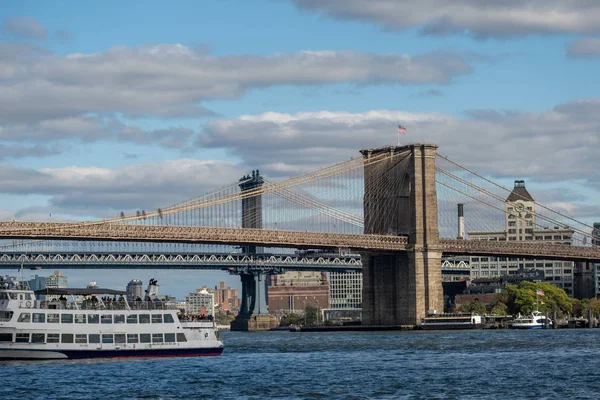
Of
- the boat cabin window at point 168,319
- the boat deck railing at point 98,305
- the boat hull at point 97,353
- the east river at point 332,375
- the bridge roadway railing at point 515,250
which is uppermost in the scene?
the bridge roadway railing at point 515,250

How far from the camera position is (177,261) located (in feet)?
573

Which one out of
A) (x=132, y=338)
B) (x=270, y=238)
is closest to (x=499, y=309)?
(x=270, y=238)

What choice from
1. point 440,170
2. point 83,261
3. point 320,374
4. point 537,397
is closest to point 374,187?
point 440,170

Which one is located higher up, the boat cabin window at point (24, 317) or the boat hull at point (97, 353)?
the boat cabin window at point (24, 317)

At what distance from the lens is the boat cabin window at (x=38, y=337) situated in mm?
66062

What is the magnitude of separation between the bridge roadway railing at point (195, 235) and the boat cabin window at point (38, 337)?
31.2 meters

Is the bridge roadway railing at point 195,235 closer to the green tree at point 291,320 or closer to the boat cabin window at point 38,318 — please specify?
the boat cabin window at point 38,318

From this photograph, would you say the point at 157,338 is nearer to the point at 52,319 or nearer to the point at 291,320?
the point at 52,319

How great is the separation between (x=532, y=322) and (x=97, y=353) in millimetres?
70787

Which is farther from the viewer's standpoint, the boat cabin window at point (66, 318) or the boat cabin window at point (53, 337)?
the boat cabin window at point (66, 318)

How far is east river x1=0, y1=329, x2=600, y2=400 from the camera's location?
50.6m

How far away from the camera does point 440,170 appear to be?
12812 centimetres

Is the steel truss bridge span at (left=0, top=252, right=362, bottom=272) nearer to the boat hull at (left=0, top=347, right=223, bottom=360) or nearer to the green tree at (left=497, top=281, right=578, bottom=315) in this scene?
the green tree at (left=497, top=281, right=578, bottom=315)

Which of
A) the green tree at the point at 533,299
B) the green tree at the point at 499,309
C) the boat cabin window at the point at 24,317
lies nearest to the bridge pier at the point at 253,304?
the green tree at the point at 533,299
